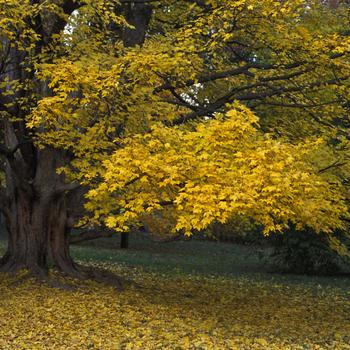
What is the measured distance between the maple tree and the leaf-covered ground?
70.9 inches

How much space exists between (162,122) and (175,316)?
419 cm

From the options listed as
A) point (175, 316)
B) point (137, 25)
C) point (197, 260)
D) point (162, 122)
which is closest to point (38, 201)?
point (162, 122)

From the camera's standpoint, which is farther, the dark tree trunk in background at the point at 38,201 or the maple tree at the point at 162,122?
the dark tree trunk in background at the point at 38,201

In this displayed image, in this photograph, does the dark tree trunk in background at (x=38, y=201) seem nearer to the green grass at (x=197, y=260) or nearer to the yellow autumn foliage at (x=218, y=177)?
the yellow autumn foliage at (x=218, y=177)

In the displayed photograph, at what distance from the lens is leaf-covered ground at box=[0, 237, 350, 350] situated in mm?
9891

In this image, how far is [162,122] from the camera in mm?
13391

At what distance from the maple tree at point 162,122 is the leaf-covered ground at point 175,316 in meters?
1.80

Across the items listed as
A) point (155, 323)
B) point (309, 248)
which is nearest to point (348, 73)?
point (155, 323)

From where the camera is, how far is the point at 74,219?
15.6 m

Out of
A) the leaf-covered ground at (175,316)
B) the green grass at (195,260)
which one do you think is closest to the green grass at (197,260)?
the green grass at (195,260)

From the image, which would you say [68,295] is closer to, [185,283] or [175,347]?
[175,347]

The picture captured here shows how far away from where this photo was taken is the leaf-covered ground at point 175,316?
989 cm

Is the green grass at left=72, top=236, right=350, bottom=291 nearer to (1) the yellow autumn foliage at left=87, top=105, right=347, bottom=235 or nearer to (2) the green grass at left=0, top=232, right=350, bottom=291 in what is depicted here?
(2) the green grass at left=0, top=232, right=350, bottom=291

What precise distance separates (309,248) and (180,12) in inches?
421
